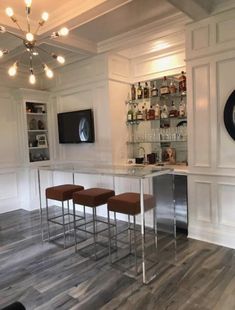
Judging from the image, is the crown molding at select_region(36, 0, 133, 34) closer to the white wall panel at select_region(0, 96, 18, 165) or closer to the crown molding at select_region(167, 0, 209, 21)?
the crown molding at select_region(167, 0, 209, 21)

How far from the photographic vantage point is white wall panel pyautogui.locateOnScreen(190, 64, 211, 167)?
10.8ft

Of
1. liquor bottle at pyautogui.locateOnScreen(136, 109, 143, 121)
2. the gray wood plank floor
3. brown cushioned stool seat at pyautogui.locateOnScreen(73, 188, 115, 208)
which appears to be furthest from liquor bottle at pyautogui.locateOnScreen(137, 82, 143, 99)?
the gray wood plank floor

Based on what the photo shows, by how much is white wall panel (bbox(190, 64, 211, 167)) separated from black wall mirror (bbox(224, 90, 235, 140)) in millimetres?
236

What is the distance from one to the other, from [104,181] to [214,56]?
2660 millimetres

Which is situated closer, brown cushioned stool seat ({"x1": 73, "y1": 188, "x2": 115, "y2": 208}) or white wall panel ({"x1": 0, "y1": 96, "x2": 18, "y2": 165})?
brown cushioned stool seat ({"x1": 73, "y1": 188, "x2": 115, "y2": 208})

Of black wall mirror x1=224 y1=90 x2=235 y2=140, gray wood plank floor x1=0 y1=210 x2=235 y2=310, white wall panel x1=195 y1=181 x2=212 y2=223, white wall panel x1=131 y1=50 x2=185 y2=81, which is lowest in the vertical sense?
gray wood plank floor x1=0 y1=210 x2=235 y2=310

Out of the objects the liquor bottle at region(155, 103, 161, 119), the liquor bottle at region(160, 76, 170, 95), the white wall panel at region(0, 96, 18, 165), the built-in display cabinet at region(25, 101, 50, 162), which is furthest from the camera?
the built-in display cabinet at region(25, 101, 50, 162)

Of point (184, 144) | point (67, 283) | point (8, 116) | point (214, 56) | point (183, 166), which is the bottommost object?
point (67, 283)

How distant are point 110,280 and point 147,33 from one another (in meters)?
3.21

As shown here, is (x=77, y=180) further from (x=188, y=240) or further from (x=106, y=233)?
(x=188, y=240)

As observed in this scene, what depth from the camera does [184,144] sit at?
166 inches

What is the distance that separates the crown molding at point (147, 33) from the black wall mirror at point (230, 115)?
1162 millimetres

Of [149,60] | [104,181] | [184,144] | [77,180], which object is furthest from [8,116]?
[184,144]

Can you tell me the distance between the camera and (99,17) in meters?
3.33
